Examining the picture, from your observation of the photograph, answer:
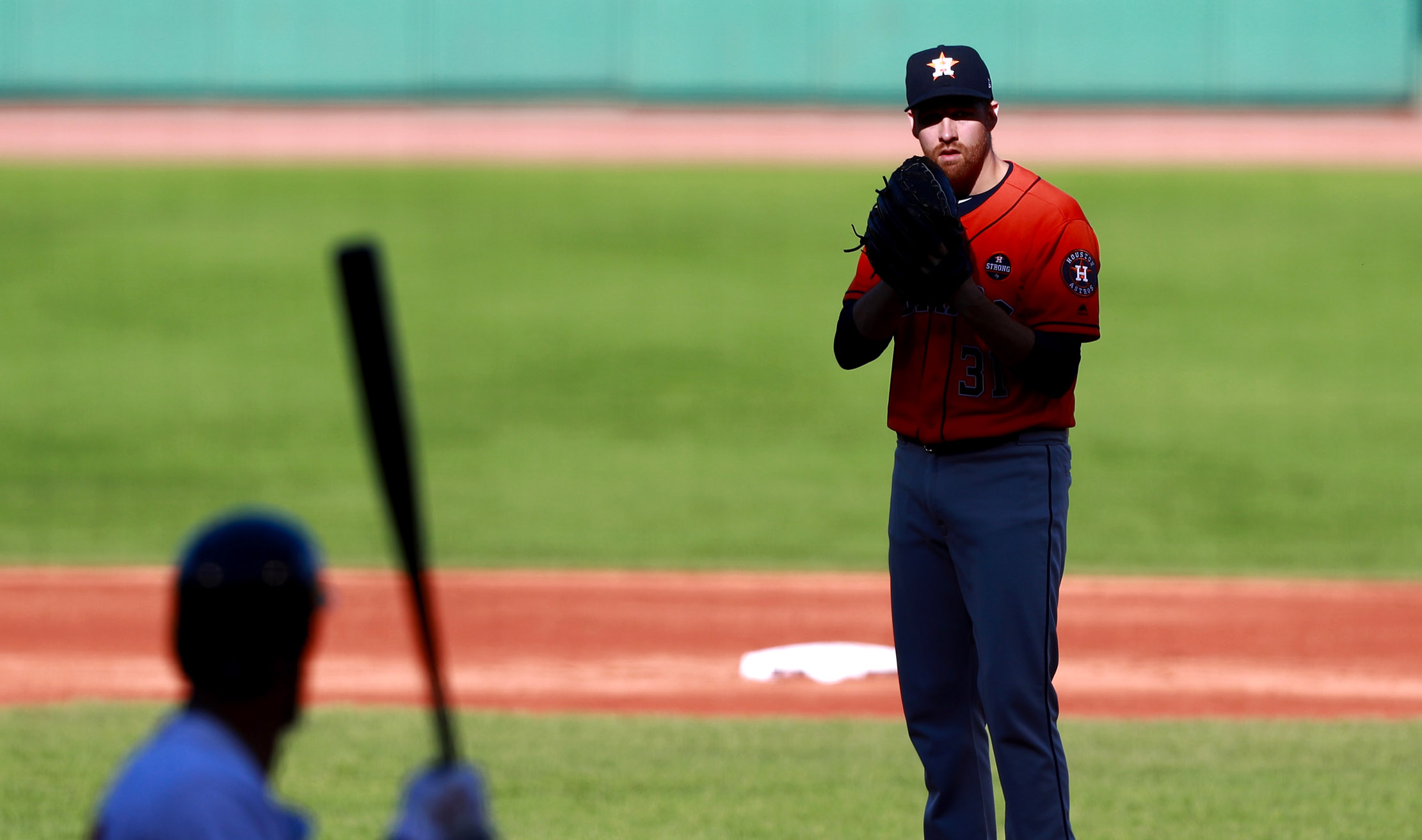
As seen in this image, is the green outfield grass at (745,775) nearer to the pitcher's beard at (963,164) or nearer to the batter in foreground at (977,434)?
the batter in foreground at (977,434)

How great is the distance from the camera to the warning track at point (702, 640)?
29.0ft

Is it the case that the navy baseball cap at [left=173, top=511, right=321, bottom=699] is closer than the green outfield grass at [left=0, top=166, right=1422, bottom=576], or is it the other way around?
the navy baseball cap at [left=173, top=511, right=321, bottom=699]

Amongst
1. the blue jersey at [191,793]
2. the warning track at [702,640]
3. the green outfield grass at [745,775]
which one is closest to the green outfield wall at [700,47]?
the warning track at [702,640]

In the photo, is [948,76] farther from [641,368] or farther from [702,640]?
[641,368]

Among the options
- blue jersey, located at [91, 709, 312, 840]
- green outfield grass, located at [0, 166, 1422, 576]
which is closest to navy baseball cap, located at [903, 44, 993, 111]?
blue jersey, located at [91, 709, 312, 840]

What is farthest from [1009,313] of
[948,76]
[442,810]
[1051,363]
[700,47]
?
[700,47]

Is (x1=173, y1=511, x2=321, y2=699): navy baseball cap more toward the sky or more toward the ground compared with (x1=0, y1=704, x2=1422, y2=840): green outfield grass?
more toward the sky

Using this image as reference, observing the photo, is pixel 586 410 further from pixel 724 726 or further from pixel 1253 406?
pixel 724 726

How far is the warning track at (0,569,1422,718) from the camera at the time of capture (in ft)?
29.0

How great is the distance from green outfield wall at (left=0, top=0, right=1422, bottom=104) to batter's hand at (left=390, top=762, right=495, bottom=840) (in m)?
28.1

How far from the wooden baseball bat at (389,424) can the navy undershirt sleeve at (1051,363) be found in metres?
2.13

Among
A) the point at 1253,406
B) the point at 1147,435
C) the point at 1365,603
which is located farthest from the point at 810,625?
the point at 1253,406

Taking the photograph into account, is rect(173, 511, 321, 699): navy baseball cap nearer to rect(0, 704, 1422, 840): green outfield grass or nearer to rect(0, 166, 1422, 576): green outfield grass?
rect(0, 704, 1422, 840): green outfield grass

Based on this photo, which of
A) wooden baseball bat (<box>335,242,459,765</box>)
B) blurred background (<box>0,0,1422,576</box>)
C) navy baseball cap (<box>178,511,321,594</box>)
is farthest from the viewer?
blurred background (<box>0,0,1422,576</box>)
